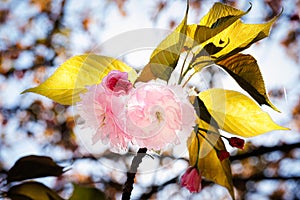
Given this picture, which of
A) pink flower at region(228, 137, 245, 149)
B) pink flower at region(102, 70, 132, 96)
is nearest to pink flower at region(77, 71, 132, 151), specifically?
pink flower at region(102, 70, 132, 96)

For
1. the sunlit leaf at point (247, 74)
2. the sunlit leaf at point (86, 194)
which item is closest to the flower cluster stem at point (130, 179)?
the sunlit leaf at point (86, 194)

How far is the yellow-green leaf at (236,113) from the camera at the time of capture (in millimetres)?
433

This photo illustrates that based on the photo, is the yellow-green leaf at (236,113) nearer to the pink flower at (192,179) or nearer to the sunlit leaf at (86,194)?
the pink flower at (192,179)

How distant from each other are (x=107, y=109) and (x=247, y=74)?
0.14 m

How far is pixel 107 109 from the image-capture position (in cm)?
41

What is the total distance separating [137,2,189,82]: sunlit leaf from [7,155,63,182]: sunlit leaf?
13 cm

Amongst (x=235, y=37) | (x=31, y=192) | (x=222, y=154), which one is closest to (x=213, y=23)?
(x=235, y=37)

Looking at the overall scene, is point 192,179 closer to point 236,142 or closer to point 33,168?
point 236,142

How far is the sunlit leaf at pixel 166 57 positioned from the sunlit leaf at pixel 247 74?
0.06 meters

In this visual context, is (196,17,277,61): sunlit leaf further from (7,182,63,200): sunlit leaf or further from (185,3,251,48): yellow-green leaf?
(7,182,63,200): sunlit leaf

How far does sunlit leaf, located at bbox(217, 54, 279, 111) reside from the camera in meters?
0.44

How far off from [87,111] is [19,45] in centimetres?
316

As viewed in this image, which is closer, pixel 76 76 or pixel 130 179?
pixel 130 179

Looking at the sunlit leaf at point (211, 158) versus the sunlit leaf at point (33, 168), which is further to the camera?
the sunlit leaf at point (211, 158)
